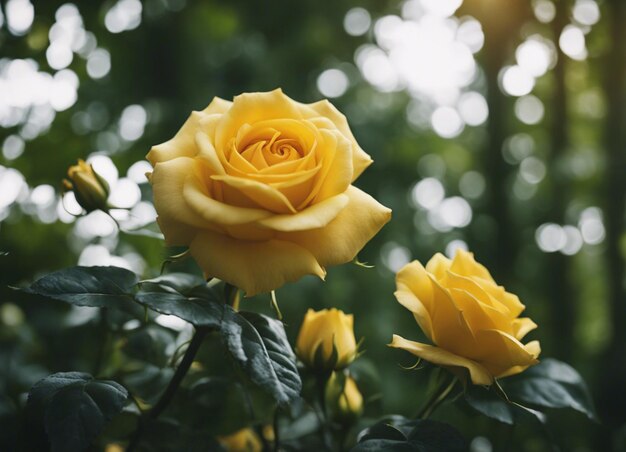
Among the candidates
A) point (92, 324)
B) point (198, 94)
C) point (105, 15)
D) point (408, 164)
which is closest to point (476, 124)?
point (408, 164)

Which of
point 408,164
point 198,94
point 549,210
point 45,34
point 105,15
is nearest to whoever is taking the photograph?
point 45,34

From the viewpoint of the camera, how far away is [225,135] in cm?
48

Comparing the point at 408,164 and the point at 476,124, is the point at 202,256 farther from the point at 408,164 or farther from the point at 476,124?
the point at 476,124

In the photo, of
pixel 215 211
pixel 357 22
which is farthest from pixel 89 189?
pixel 357 22

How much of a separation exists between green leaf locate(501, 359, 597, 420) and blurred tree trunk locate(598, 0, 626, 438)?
2.46 feet

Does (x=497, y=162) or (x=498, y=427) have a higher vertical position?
(x=497, y=162)

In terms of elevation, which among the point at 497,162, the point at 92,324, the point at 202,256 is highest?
the point at 202,256

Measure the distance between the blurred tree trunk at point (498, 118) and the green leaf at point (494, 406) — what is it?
40.0 inches

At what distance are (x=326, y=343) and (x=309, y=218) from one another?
20 centimetres

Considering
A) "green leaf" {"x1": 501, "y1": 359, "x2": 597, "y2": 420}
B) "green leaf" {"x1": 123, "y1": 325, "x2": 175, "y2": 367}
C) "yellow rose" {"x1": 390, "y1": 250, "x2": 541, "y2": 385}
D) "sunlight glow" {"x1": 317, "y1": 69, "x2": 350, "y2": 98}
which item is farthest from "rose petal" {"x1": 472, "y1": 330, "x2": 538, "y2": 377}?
"sunlight glow" {"x1": 317, "y1": 69, "x2": 350, "y2": 98}

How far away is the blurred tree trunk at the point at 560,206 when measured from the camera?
1443mm

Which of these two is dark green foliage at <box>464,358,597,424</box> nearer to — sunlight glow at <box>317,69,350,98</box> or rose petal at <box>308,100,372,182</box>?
rose petal at <box>308,100,372,182</box>

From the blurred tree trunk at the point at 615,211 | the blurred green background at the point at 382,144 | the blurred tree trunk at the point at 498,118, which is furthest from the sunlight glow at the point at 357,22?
the blurred tree trunk at the point at 615,211

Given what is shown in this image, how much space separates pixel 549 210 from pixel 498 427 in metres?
1.11
